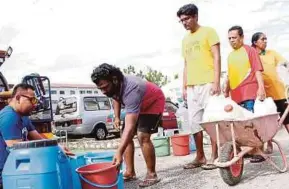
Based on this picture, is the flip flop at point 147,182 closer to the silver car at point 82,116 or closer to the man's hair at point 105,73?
the man's hair at point 105,73

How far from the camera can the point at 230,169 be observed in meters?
4.07

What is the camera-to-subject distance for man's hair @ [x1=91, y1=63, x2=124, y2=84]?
12.5 ft

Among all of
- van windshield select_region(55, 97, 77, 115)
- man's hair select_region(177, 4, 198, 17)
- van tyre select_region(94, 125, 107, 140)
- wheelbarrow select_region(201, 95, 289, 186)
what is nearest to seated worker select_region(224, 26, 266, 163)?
man's hair select_region(177, 4, 198, 17)

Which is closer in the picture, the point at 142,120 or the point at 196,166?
the point at 142,120

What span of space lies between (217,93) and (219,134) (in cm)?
65

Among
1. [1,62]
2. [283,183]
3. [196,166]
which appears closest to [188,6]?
[196,166]

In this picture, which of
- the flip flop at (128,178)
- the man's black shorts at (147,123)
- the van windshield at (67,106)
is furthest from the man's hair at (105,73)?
the van windshield at (67,106)

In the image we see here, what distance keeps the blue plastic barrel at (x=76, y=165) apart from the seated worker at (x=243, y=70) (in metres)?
2.28

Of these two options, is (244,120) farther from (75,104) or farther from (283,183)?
(75,104)

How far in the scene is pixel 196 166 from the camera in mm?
5238

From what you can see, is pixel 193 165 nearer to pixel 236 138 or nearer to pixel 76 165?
pixel 236 138

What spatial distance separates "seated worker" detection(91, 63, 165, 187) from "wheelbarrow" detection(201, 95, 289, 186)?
629 millimetres

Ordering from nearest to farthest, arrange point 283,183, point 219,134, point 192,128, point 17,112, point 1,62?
point 17,112 < point 283,183 < point 219,134 < point 192,128 < point 1,62

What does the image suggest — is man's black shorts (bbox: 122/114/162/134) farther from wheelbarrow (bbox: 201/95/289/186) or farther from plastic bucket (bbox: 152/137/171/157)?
plastic bucket (bbox: 152/137/171/157)
